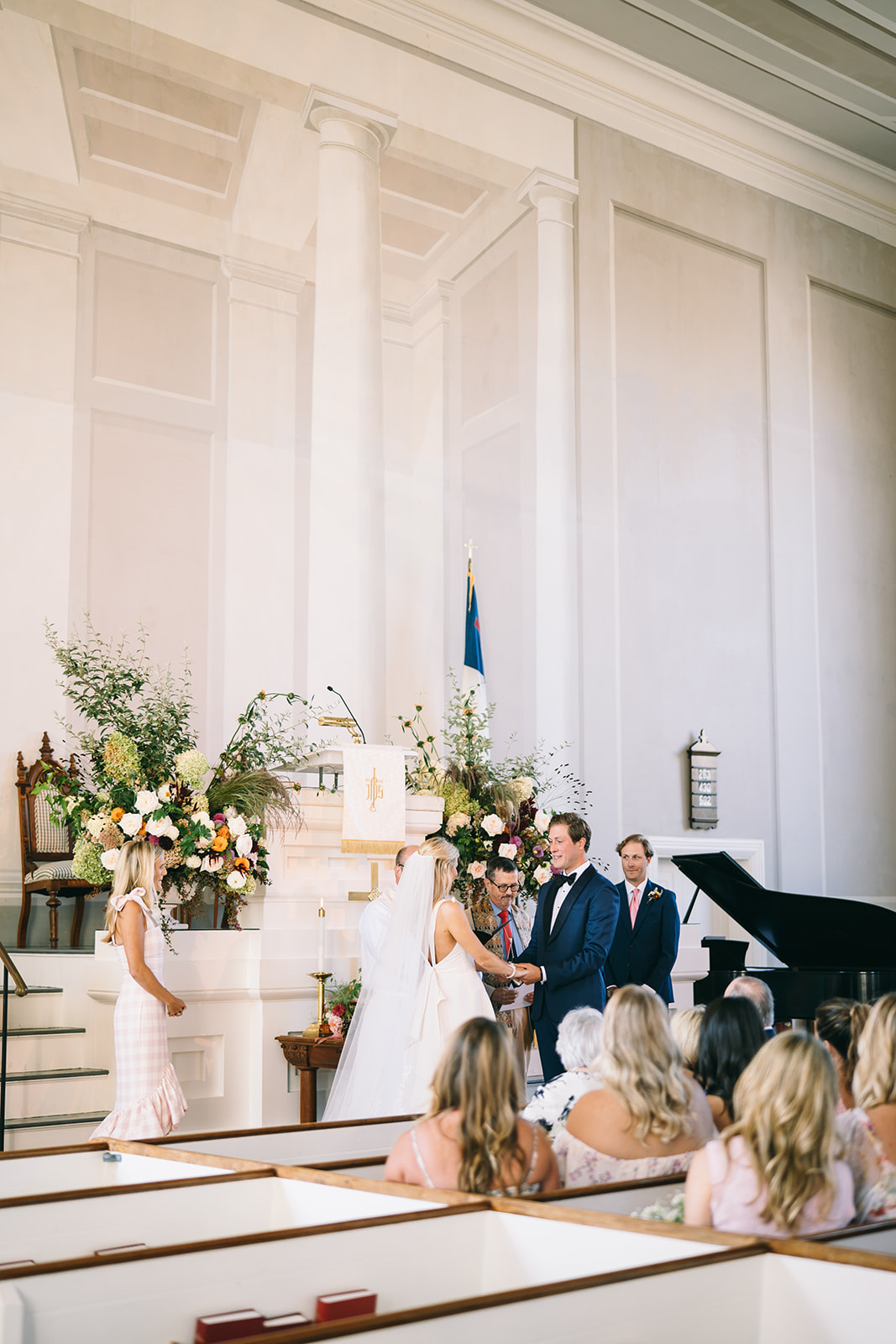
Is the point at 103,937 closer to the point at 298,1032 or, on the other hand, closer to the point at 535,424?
the point at 298,1032

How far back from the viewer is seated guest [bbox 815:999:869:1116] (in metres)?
3.59

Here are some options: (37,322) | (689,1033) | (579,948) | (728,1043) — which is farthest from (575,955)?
(37,322)

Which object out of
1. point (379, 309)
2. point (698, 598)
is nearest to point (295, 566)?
point (379, 309)

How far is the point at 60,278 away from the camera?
9102 millimetres

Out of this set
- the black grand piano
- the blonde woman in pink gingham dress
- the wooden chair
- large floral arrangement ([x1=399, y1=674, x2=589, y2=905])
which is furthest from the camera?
the wooden chair

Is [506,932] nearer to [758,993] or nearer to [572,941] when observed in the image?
[572,941]

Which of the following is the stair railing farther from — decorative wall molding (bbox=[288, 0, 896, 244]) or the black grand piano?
decorative wall molding (bbox=[288, 0, 896, 244])

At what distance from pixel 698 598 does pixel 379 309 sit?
11.6 ft

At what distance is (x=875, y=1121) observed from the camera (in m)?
2.92

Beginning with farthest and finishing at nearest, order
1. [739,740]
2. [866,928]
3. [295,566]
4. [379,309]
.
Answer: [739,740]
[295,566]
[379,309]
[866,928]

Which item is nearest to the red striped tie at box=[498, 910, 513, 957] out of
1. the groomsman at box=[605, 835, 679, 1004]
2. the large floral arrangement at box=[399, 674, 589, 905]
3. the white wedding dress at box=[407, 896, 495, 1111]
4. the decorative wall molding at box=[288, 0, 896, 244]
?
the large floral arrangement at box=[399, 674, 589, 905]

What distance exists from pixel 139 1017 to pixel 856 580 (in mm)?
8365

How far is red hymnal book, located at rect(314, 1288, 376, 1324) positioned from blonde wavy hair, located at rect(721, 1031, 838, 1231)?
2.53 ft

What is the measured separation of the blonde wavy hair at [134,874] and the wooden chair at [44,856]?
2828 millimetres
